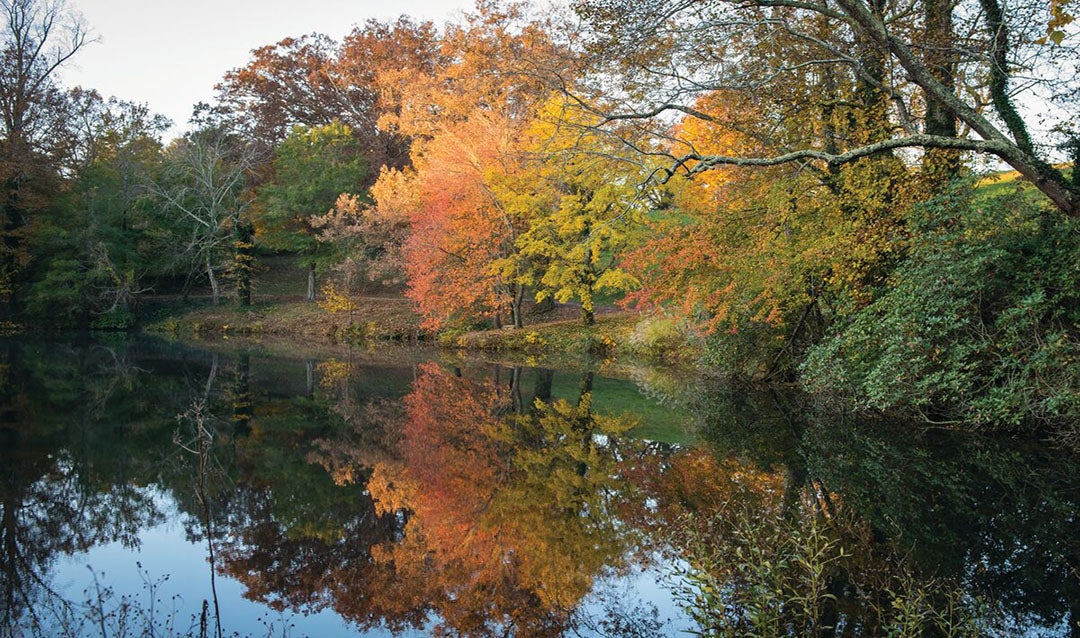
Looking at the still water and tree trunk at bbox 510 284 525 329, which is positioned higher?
tree trunk at bbox 510 284 525 329

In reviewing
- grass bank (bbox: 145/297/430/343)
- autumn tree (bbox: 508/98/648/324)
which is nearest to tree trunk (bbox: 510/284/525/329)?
autumn tree (bbox: 508/98/648/324)

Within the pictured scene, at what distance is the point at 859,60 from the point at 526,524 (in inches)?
336

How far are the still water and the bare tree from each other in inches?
150

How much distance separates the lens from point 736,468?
8.64 m

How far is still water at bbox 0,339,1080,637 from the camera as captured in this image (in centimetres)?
471

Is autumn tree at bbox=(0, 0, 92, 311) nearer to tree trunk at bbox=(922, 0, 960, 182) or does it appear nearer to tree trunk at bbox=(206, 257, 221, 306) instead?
tree trunk at bbox=(206, 257, 221, 306)

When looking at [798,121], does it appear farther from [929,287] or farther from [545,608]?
[545,608]

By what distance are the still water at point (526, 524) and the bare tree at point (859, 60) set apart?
3.81m

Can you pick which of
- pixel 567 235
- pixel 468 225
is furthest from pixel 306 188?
pixel 567 235

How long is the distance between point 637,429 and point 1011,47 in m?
7.25

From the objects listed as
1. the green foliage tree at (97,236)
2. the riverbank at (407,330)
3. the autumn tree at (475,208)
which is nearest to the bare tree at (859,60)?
the riverbank at (407,330)

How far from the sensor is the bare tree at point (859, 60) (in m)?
8.77

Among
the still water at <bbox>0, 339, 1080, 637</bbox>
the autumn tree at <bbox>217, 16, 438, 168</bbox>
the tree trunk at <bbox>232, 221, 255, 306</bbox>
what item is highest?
the autumn tree at <bbox>217, 16, 438, 168</bbox>

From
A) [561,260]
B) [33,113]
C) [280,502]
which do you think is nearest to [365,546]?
[280,502]
